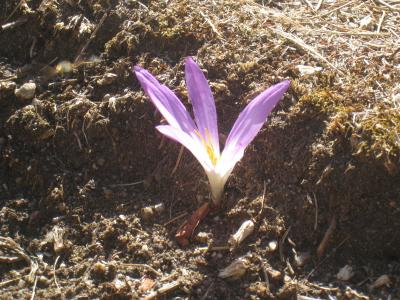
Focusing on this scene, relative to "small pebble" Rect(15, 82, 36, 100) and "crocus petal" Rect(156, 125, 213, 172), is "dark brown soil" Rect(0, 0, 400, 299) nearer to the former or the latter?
"small pebble" Rect(15, 82, 36, 100)

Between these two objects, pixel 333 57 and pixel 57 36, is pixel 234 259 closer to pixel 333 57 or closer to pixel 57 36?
pixel 333 57

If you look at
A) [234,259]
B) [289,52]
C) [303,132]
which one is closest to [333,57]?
[289,52]

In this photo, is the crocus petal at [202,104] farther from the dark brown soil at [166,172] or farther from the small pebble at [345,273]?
the small pebble at [345,273]

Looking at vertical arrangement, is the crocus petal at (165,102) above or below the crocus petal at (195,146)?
above

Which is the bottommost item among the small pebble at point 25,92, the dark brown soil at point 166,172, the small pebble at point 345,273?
the small pebble at point 345,273

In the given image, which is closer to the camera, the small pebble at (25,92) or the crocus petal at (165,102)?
the crocus petal at (165,102)

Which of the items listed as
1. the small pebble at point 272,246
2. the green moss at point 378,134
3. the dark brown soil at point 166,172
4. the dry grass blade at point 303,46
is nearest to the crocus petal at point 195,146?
the dark brown soil at point 166,172

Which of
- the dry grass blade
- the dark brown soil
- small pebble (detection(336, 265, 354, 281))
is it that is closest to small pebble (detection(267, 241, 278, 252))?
the dark brown soil
